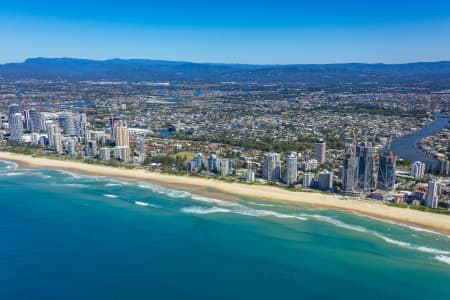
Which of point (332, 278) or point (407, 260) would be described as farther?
point (407, 260)

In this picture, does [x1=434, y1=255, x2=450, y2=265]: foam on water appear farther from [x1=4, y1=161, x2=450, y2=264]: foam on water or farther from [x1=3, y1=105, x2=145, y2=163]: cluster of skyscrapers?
[x1=3, y1=105, x2=145, y2=163]: cluster of skyscrapers

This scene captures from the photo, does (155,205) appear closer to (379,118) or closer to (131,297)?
(131,297)

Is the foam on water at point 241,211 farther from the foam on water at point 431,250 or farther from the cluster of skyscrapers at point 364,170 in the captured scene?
the cluster of skyscrapers at point 364,170

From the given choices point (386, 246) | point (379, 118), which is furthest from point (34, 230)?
point (379, 118)

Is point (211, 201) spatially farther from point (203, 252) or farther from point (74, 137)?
point (74, 137)

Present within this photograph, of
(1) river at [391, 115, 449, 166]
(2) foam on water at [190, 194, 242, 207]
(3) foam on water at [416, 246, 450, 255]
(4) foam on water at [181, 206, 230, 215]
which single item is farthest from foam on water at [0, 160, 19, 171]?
(1) river at [391, 115, 449, 166]

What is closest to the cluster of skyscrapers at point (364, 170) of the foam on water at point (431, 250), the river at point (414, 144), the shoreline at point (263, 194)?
the shoreline at point (263, 194)
